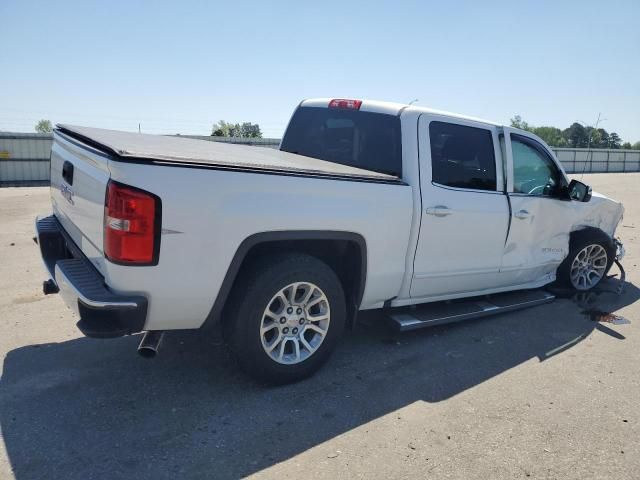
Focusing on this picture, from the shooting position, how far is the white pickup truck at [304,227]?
270 cm

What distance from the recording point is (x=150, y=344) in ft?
9.93

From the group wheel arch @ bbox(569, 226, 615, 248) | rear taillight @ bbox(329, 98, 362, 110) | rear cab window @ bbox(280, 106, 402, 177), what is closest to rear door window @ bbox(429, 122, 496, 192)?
rear cab window @ bbox(280, 106, 402, 177)

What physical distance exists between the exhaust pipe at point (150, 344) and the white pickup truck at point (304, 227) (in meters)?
0.01

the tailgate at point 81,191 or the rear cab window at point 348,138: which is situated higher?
the rear cab window at point 348,138

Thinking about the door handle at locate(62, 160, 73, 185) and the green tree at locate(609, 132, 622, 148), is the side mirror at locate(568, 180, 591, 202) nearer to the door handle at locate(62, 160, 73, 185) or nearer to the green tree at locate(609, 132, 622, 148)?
the door handle at locate(62, 160, 73, 185)

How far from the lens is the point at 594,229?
18.9ft

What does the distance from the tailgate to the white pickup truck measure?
0.06 feet

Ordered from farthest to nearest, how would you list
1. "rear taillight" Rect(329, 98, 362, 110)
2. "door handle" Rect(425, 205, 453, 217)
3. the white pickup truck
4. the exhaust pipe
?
"rear taillight" Rect(329, 98, 362, 110) → "door handle" Rect(425, 205, 453, 217) → the exhaust pipe → the white pickup truck

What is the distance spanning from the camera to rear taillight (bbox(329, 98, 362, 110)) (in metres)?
4.46

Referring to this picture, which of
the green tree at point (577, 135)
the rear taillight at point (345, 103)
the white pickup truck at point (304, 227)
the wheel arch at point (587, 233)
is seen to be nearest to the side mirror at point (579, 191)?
the white pickup truck at point (304, 227)

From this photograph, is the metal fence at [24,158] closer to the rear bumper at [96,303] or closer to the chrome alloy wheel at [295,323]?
the rear bumper at [96,303]

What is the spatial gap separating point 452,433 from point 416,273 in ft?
4.25

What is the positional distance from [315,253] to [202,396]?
4.08ft


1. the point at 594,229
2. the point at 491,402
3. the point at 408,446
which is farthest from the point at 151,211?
the point at 594,229
